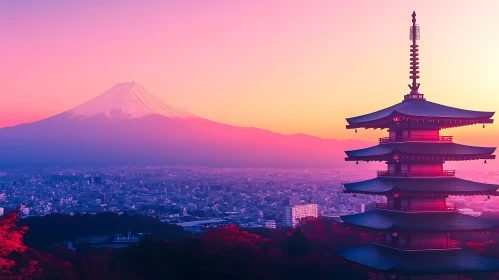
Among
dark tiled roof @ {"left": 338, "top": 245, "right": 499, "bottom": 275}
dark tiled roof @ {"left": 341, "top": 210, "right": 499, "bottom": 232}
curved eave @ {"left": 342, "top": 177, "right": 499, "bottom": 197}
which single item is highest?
curved eave @ {"left": 342, "top": 177, "right": 499, "bottom": 197}

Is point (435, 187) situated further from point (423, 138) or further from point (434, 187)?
point (423, 138)

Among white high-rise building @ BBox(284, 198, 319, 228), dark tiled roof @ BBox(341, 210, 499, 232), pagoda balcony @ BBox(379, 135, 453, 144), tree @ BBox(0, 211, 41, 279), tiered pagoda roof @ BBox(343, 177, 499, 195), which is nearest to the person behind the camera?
tree @ BBox(0, 211, 41, 279)

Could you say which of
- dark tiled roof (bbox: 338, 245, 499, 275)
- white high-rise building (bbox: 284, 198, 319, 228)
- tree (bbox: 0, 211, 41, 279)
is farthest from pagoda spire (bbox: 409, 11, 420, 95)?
white high-rise building (bbox: 284, 198, 319, 228)

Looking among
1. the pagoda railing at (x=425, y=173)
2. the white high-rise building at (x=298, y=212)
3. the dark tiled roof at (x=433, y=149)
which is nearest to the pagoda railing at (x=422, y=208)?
the pagoda railing at (x=425, y=173)

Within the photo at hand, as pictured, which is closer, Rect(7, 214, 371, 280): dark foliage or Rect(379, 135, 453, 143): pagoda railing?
Rect(379, 135, 453, 143): pagoda railing

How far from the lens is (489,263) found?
2202 centimetres

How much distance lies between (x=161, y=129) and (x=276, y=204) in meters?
74.9

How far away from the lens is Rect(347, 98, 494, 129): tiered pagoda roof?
2222cm

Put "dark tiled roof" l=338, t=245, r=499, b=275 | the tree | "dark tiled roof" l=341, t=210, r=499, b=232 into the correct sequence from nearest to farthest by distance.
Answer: the tree
"dark tiled roof" l=338, t=245, r=499, b=275
"dark tiled roof" l=341, t=210, r=499, b=232

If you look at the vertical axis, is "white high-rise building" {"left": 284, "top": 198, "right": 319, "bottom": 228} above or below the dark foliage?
below

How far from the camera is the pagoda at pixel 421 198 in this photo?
21594mm

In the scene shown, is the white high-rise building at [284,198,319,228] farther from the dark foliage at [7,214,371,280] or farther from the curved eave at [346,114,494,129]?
the curved eave at [346,114,494,129]

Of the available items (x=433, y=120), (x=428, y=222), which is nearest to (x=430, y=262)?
(x=428, y=222)

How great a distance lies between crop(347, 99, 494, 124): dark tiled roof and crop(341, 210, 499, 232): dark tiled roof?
3567 millimetres
